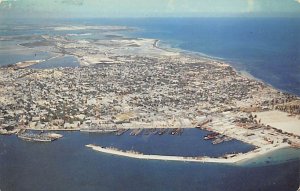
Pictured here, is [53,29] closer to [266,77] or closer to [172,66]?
[172,66]

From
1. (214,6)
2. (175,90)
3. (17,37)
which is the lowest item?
(175,90)

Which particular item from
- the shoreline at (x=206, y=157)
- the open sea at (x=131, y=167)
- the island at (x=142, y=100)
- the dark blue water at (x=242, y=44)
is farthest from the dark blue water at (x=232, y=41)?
the shoreline at (x=206, y=157)

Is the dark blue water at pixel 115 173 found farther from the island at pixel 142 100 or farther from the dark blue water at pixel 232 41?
the dark blue water at pixel 232 41

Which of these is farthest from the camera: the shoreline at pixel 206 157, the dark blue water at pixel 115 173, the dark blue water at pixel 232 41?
the dark blue water at pixel 232 41

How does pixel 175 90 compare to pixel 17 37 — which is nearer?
pixel 175 90

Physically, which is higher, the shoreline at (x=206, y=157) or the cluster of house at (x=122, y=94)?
the cluster of house at (x=122, y=94)

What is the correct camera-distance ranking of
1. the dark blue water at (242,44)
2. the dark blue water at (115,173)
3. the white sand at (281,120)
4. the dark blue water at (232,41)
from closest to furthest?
the dark blue water at (115,173) < the white sand at (281,120) < the dark blue water at (232,41) < the dark blue water at (242,44)

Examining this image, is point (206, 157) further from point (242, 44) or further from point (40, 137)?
point (242, 44)

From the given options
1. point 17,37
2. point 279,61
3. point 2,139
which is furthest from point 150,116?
point 279,61
